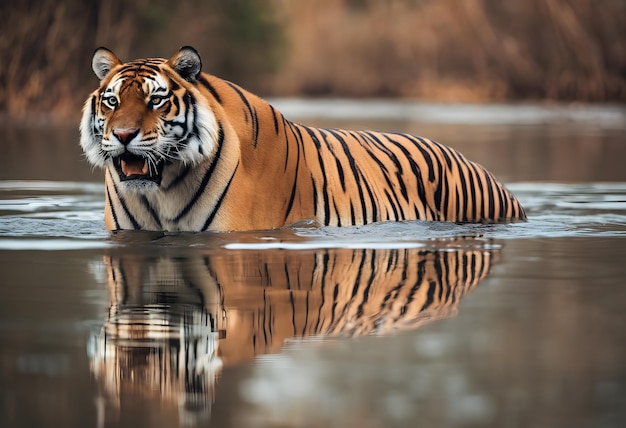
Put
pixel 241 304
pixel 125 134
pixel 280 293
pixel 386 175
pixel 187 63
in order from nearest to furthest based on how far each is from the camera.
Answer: pixel 241 304 < pixel 280 293 < pixel 125 134 < pixel 187 63 < pixel 386 175

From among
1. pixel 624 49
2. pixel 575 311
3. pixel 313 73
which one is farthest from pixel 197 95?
pixel 313 73

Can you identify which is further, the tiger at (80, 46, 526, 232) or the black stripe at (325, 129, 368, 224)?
the black stripe at (325, 129, 368, 224)

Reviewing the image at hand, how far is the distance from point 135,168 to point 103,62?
0.60 meters

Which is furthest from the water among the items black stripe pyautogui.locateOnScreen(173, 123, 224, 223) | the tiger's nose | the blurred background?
the blurred background

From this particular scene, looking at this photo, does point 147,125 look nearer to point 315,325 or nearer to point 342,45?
point 315,325

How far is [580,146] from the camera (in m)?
16.4

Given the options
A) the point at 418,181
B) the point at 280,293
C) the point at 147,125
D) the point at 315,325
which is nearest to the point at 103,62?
the point at 147,125

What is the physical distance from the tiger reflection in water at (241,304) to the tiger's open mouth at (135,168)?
48 centimetres

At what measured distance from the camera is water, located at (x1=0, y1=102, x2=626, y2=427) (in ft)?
10.3

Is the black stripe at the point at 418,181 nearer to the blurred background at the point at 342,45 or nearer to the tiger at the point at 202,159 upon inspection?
the tiger at the point at 202,159

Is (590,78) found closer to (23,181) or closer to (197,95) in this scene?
(23,181)

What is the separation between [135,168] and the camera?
20.7 feet

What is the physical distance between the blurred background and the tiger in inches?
585

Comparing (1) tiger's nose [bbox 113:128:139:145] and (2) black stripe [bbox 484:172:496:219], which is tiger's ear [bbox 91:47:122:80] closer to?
(1) tiger's nose [bbox 113:128:139:145]
